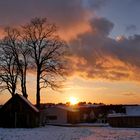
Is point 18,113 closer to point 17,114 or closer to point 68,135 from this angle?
point 17,114

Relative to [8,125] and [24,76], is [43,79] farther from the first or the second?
[8,125]

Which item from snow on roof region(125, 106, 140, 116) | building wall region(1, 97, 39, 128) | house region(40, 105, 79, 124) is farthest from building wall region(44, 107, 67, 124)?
building wall region(1, 97, 39, 128)

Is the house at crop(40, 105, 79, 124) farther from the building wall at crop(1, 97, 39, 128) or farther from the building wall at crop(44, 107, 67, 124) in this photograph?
the building wall at crop(1, 97, 39, 128)

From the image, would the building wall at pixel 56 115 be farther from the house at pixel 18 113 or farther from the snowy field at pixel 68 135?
the snowy field at pixel 68 135

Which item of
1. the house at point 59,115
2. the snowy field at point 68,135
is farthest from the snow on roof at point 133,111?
the snowy field at point 68,135

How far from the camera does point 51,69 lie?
70188 millimetres

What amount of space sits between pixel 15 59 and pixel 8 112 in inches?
516

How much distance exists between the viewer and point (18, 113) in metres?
62.6

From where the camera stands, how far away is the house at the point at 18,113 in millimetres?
61969

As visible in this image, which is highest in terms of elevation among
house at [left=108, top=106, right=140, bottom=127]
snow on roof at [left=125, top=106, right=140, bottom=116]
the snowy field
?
snow on roof at [left=125, top=106, right=140, bottom=116]

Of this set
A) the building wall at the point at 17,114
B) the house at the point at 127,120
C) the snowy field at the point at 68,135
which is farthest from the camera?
the house at the point at 127,120

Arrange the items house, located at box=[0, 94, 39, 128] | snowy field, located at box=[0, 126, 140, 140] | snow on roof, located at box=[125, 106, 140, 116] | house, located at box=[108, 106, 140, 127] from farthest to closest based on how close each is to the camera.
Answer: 1. snow on roof, located at box=[125, 106, 140, 116]
2. house, located at box=[108, 106, 140, 127]
3. house, located at box=[0, 94, 39, 128]
4. snowy field, located at box=[0, 126, 140, 140]

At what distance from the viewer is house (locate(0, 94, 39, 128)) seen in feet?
203

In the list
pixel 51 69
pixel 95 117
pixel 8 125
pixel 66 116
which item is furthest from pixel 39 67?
pixel 95 117
